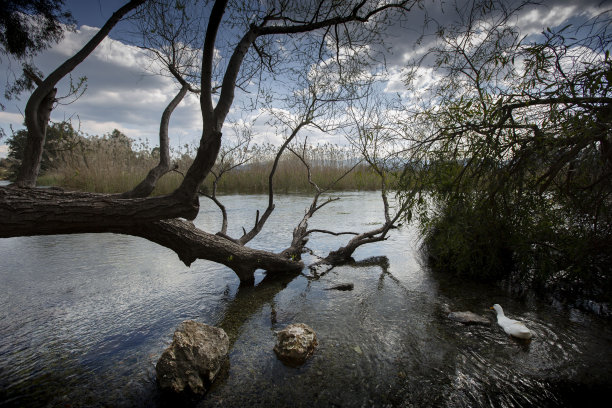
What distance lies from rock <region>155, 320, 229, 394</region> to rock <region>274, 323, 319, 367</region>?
0.47 meters

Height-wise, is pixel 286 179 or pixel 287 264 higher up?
pixel 286 179

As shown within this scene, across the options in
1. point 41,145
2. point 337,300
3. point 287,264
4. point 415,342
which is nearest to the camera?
point 415,342

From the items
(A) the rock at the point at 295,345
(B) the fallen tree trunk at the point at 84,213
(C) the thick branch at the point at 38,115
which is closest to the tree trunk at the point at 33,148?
(C) the thick branch at the point at 38,115

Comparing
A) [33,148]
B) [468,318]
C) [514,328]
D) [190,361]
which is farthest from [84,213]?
[514,328]

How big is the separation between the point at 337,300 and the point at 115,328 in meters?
2.46

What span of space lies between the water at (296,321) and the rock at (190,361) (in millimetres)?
104

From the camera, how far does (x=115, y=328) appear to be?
9.83 ft

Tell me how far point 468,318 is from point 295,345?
191cm

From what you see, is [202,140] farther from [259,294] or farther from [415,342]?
[415,342]

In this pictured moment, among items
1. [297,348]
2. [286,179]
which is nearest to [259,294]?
[297,348]

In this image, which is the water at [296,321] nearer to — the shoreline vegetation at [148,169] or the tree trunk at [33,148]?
the tree trunk at [33,148]

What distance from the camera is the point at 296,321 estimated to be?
315cm

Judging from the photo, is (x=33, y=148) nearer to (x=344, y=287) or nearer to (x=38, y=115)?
(x=38, y=115)

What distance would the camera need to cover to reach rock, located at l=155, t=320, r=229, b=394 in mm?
2041
